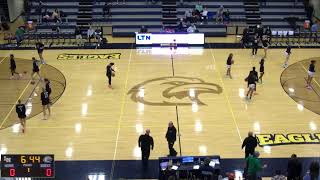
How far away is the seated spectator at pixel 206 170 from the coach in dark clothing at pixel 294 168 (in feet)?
8.20

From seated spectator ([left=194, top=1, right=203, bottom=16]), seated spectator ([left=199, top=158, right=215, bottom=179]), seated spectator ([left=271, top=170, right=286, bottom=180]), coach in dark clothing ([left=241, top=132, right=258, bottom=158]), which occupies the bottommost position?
seated spectator ([left=271, top=170, right=286, bottom=180])

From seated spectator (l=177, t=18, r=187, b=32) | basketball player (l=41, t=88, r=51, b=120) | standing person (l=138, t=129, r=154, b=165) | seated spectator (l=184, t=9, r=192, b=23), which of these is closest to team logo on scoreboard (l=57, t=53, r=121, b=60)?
seated spectator (l=177, t=18, r=187, b=32)

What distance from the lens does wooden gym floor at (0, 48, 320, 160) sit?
63.9 ft

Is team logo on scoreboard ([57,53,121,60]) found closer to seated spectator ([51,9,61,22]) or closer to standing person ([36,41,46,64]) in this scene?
Answer: standing person ([36,41,46,64])

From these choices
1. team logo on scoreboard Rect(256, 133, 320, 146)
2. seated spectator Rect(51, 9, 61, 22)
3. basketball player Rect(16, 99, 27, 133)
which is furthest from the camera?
seated spectator Rect(51, 9, 61, 22)

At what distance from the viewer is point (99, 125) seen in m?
21.4

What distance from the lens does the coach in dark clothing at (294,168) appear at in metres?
16.0

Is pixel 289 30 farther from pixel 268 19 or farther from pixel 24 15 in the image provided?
pixel 24 15

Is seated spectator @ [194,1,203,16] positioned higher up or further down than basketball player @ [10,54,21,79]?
higher up

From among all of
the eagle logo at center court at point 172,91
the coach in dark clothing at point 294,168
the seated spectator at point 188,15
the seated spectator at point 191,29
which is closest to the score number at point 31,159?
the coach in dark clothing at point 294,168

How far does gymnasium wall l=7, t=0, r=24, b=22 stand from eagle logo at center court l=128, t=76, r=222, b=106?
1691cm

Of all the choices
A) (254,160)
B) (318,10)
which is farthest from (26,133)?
(318,10)

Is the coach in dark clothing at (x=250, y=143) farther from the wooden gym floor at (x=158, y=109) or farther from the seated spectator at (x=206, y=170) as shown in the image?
the seated spectator at (x=206, y=170)

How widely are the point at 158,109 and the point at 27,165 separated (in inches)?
380
